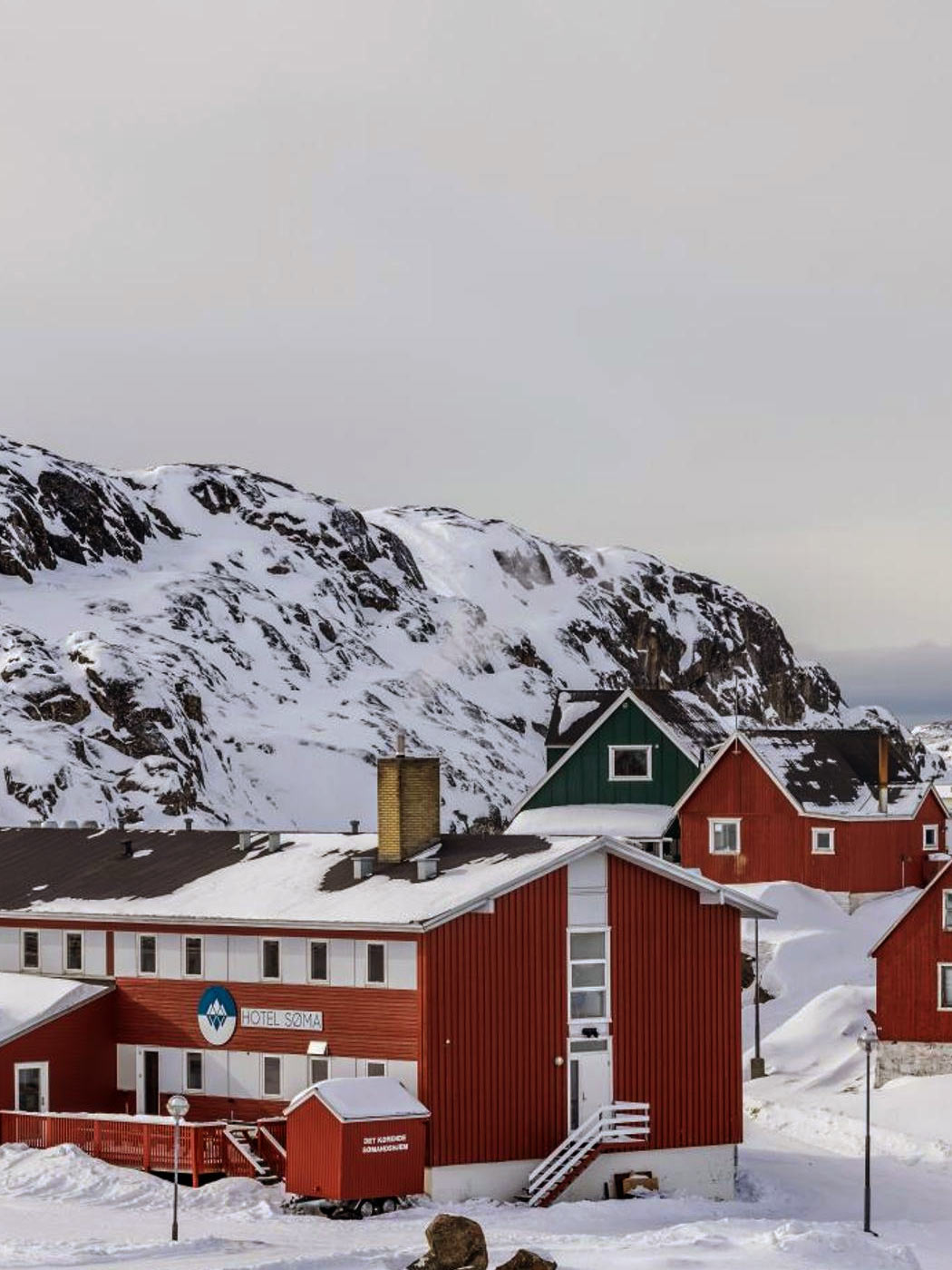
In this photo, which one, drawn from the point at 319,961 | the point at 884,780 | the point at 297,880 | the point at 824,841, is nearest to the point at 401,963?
the point at 319,961

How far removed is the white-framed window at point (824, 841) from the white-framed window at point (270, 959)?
134ft

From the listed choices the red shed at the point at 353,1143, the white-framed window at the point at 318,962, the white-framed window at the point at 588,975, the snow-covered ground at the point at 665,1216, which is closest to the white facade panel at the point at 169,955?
the white-framed window at the point at 318,962

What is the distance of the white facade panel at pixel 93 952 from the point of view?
5228 centimetres

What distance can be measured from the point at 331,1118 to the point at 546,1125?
6.20 meters

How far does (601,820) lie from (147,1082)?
4254cm

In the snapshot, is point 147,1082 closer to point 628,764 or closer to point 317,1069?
point 317,1069

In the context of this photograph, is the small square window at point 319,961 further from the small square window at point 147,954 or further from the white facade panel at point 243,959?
the small square window at point 147,954

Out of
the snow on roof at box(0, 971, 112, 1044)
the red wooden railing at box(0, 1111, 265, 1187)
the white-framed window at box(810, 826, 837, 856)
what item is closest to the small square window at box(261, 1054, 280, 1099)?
the red wooden railing at box(0, 1111, 265, 1187)

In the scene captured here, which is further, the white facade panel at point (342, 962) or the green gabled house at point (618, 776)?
the green gabled house at point (618, 776)

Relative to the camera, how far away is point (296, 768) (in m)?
166

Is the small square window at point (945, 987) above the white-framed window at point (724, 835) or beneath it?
beneath

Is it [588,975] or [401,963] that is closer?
[401,963]

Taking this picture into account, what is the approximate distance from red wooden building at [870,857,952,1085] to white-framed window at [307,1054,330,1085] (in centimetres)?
2162

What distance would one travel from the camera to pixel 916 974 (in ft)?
209
